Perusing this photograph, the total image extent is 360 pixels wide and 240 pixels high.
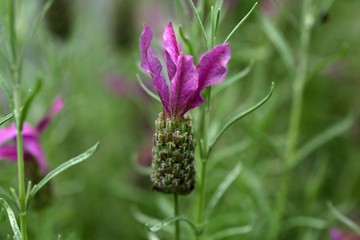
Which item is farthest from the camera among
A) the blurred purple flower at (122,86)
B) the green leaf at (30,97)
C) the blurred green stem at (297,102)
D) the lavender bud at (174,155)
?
the blurred purple flower at (122,86)

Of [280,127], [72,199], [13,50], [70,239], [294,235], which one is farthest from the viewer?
[280,127]

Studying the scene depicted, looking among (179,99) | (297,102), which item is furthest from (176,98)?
(297,102)

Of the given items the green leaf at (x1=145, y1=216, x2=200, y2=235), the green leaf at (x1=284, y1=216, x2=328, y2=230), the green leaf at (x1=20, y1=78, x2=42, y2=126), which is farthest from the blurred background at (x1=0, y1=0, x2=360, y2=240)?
the green leaf at (x1=20, y1=78, x2=42, y2=126)

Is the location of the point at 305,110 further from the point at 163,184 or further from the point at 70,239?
the point at 163,184

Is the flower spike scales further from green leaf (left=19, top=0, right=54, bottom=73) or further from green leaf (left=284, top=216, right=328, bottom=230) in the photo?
green leaf (left=284, top=216, right=328, bottom=230)

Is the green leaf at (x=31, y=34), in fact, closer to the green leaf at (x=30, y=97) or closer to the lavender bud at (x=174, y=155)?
the green leaf at (x=30, y=97)

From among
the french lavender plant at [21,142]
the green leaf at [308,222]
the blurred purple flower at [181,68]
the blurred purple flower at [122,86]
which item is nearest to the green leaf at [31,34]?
the french lavender plant at [21,142]

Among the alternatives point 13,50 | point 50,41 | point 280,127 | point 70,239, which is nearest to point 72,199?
point 50,41

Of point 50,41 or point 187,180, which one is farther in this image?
point 50,41

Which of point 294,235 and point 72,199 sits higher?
point 72,199
